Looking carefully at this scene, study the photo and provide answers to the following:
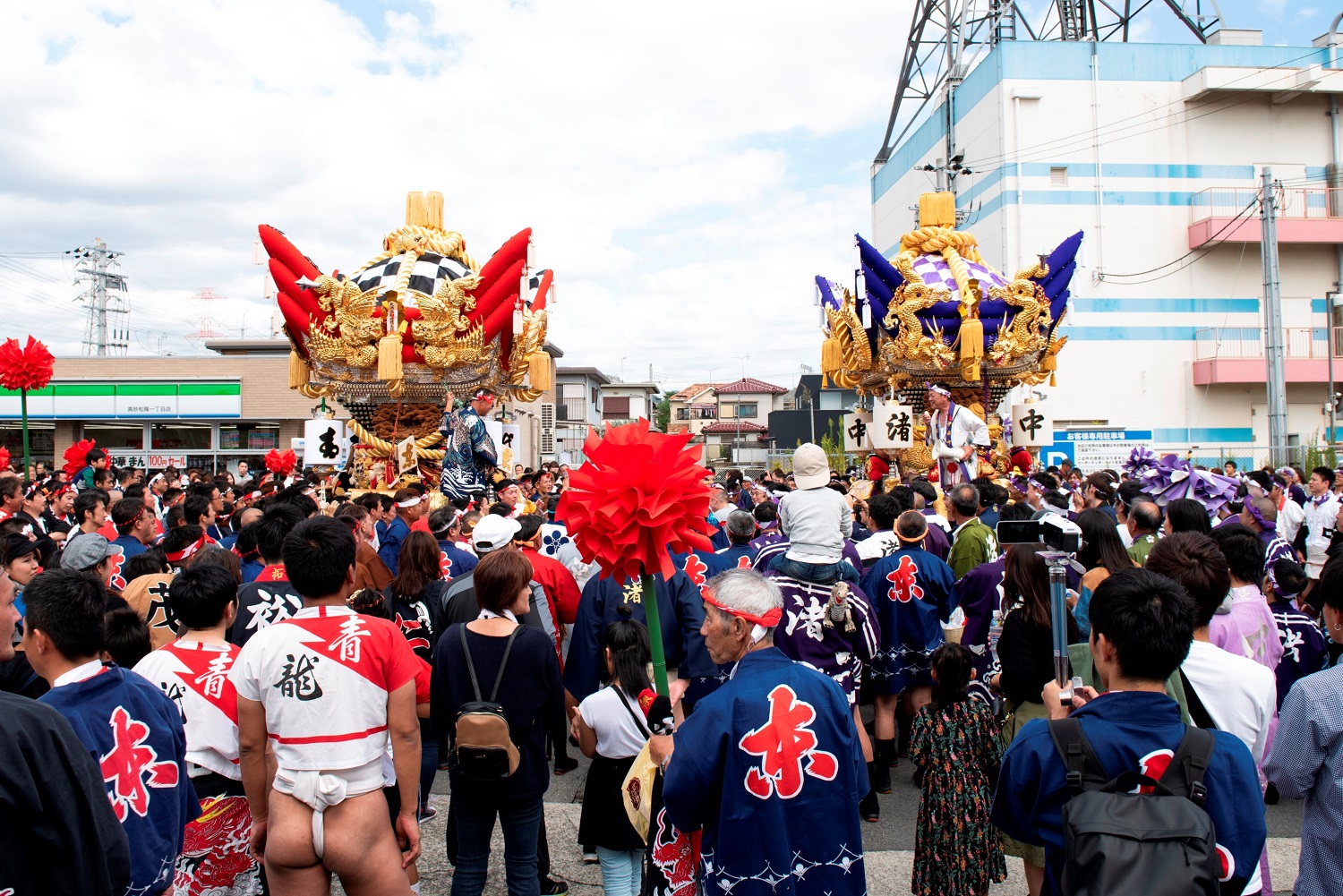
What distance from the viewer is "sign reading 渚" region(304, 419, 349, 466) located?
970cm

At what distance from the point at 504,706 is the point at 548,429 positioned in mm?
34612

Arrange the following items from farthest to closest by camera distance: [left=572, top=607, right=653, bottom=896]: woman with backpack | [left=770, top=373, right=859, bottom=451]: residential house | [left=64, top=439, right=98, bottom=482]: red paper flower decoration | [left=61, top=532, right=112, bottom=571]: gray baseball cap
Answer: [left=770, top=373, right=859, bottom=451]: residential house < [left=64, top=439, right=98, bottom=482]: red paper flower decoration < [left=61, top=532, right=112, bottom=571]: gray baseball cap < [left=572, top=607, right=653, bottom=896]: woman with backpack

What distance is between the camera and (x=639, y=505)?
2.73 m

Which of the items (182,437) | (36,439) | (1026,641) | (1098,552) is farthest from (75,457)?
(36,439)

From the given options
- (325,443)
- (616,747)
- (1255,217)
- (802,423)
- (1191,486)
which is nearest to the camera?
(616,747)

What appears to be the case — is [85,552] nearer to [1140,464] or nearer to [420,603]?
[420,603]

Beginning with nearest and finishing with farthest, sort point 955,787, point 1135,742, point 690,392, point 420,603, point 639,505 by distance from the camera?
point 1135,742
point 639,505
point 955,787
point 420,603
point 690,392

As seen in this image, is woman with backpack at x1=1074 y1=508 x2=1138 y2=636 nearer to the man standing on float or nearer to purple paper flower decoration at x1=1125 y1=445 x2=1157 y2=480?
purple paper flower decoration at x1=1125 y1=445 x2=1157 y2=480

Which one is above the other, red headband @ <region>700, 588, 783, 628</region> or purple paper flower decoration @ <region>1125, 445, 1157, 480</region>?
purple paper flower decoration @ <region>1125, 445, 1157, 480</region>

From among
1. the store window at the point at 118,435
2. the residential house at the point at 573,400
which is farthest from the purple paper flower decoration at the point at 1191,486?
the residential house at the point at 573,400

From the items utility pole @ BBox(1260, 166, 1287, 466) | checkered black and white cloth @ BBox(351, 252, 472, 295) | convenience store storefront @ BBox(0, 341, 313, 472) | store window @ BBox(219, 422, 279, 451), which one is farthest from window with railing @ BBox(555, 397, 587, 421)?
checkered black and white cloth @ BBox(351, 252, 472, 295)

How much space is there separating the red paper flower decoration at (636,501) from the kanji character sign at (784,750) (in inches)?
20.9

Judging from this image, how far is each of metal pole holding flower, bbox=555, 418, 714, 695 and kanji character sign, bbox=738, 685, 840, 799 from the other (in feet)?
1.21

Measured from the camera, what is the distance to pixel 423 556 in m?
4.34
